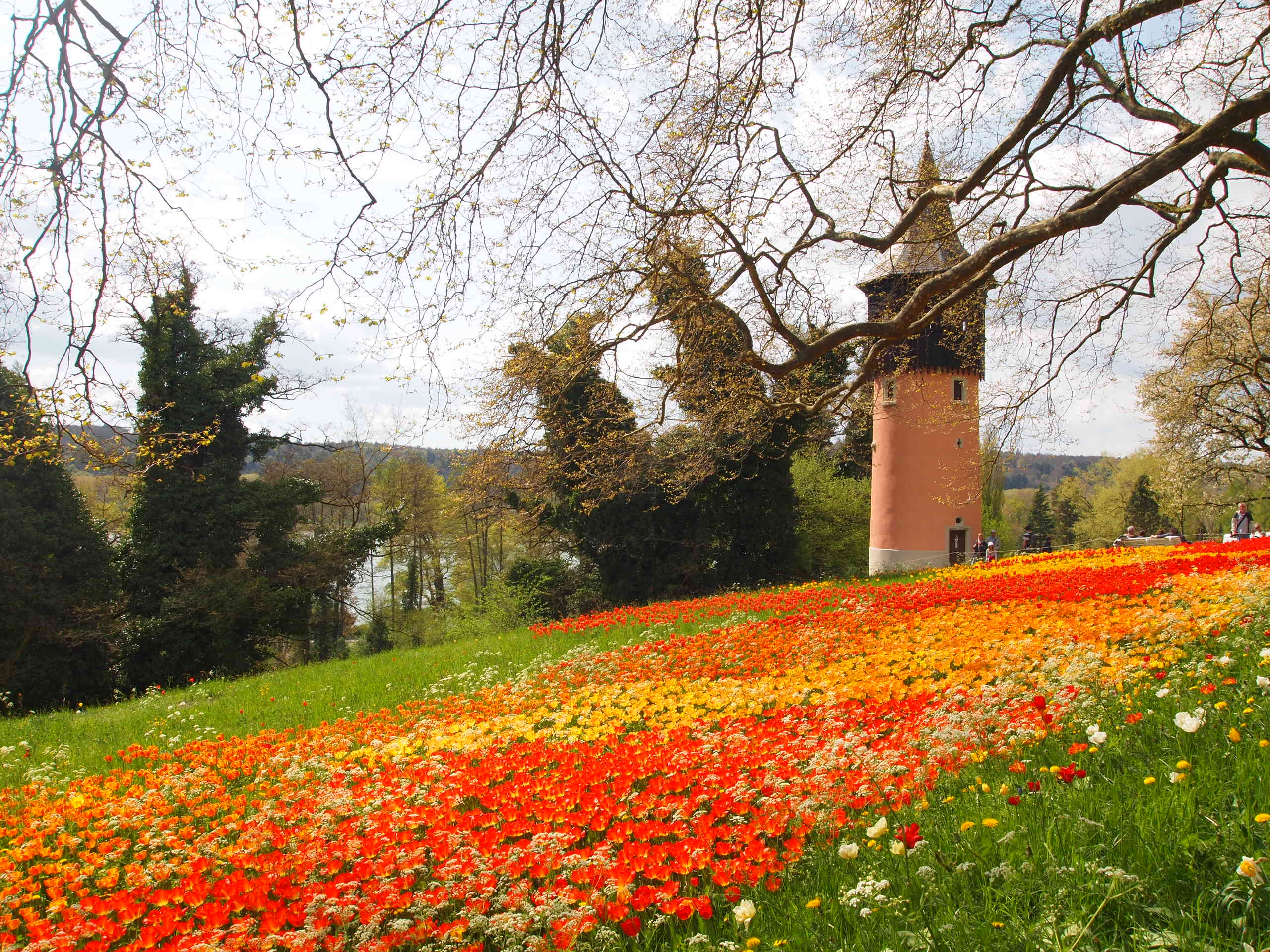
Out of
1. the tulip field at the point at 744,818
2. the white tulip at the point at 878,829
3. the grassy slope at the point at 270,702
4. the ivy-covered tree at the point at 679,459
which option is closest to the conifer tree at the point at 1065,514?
the ivy-covered tree at the point at 679,459

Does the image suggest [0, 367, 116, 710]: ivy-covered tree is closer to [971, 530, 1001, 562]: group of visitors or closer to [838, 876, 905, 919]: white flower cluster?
[838, 876, 905, 919]: white flower cluster

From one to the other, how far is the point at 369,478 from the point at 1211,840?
35.2 meters

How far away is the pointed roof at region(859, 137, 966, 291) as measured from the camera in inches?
339

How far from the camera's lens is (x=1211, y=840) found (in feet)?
7.55

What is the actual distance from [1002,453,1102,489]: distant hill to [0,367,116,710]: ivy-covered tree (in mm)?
19821

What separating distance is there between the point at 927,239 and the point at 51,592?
20384 mm

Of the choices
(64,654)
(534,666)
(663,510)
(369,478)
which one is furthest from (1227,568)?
(369,478)

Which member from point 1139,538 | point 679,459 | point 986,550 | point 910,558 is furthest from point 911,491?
point 1139,538

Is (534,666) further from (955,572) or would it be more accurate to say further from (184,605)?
(184,605)

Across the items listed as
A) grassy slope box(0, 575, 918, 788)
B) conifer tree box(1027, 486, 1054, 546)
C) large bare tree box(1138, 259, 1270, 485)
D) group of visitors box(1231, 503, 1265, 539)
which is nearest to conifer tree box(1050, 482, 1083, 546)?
conifer tree box(1027, 486, 1054, 546)

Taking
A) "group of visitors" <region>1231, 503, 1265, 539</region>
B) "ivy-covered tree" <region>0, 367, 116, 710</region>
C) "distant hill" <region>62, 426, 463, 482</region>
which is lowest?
"ivy-covered tree" <region>0, 367, 116, 710</region>

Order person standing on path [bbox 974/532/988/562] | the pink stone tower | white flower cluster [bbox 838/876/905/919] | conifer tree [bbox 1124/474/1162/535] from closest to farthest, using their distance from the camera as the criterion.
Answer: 1. white flower cluster [bbox 838/876/905/919]
2. the pink stone tower
3. person standing on path [bbox 974/532/988/562]
4. conifer tree [bbox 1124/474/1162/535]

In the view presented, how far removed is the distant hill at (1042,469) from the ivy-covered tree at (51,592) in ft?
65.0

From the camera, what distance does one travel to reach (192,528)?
20859 millimetres
